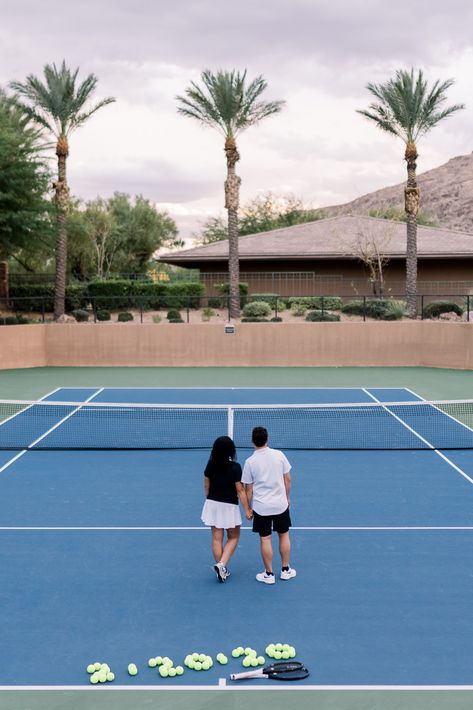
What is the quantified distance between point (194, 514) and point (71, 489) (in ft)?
8.16

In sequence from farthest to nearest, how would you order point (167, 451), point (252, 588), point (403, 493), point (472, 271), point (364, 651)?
point (472, 271) < point (167, 451) < point (403, 493) < point (252, 588) < point (364, 651)

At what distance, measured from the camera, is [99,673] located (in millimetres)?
6512

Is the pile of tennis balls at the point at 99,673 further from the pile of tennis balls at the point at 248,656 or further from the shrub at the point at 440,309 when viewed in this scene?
the shrub at the point at 440,309

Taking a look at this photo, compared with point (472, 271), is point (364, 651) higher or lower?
→ lower

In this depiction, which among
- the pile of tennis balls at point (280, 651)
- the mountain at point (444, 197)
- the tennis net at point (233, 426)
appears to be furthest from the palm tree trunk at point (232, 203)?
the mountain at point (444, 197)

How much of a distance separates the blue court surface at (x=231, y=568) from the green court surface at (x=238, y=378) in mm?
8933

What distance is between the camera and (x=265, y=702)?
621 centimetres

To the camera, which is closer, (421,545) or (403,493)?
(421,545)

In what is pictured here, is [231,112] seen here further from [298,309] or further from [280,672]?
[280,672]

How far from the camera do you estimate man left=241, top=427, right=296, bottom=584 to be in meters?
8.58

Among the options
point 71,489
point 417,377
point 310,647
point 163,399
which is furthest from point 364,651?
point 417,377

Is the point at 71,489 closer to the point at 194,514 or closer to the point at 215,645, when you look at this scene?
the point at 194,514

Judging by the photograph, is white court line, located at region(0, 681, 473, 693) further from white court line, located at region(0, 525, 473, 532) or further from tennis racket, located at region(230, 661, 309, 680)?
white court line, located at region(0, 525, 473, 532)

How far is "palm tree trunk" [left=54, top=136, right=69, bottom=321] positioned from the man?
25711mm
